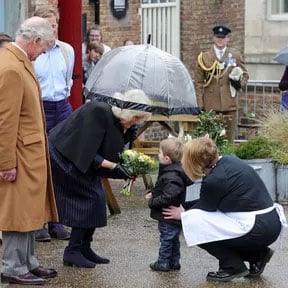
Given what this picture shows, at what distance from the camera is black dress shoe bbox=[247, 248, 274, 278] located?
8320 millimetres

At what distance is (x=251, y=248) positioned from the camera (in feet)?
26.9

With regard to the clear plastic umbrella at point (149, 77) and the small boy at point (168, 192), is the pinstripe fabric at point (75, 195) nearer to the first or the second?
the small boy at point (168, 192)

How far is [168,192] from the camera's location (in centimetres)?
829

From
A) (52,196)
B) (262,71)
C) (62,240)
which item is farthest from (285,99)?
(262,71)

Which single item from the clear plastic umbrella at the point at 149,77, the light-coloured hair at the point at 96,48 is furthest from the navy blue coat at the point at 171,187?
the light-coloured hair at the point at 96,48

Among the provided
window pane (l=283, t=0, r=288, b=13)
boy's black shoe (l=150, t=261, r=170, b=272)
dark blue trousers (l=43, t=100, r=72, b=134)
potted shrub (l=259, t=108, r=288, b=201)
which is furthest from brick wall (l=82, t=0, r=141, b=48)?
window pane (l=283, t=0, r=288, b=13)

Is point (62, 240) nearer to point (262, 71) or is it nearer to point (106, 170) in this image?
point (106, 170)

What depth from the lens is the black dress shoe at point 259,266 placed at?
27.3 ft

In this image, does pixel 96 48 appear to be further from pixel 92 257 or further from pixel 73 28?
pixel 92 257

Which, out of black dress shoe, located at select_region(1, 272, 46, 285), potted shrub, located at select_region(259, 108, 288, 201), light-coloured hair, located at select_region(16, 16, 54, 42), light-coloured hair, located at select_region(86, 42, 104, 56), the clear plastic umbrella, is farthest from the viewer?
light-coloured hair, located at select_region(86, 42, 104, 56)

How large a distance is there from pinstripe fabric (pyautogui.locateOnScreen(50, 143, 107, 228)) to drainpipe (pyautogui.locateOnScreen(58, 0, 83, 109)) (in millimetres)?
2124

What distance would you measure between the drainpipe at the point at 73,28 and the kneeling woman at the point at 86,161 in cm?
192

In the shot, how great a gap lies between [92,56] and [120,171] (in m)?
5.20

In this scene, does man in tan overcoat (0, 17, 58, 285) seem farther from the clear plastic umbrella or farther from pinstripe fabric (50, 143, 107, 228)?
the clear plastic umbrella
